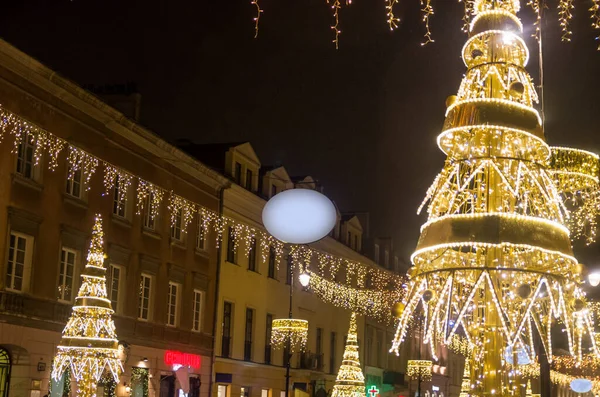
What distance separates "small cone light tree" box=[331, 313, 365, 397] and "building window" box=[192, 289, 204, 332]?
23.6 feet

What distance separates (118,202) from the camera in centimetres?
2741

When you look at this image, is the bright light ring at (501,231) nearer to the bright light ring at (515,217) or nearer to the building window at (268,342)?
the bright light ring at (515,217)

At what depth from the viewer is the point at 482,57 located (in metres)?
9.71

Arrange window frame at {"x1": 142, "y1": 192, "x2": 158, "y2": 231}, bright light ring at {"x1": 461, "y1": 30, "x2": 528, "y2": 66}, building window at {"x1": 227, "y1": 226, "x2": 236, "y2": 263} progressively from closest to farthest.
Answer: bright light ring at {"x1": 461, "y1": 30, "x2": 528, "y2": 66} → window frame at {"x1": 142, "y1": 192, "x2": 158, "y2": 231} → building window at {"x1": 227, "y1": 226, "x2": 236, "y2": 263}

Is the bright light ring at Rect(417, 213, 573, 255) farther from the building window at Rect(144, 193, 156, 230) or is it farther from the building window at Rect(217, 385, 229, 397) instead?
the building window at Rect(217, 385, 229, 397)

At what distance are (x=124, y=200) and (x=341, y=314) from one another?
22550 mm

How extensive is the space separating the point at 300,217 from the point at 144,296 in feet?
51.9

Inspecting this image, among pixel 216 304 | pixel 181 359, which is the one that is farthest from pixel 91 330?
pixel 216 304

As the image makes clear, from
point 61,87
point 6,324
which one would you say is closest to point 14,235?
point 6,324

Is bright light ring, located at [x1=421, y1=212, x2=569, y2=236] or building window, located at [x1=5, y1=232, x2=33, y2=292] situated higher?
building window, located at [x1=5, y1=232, x2=33, y2=292]

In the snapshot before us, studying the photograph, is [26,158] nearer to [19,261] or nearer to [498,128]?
[19,261]

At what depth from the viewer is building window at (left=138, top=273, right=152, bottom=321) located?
2841 cm

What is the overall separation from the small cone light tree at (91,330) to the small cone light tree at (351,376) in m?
9.85

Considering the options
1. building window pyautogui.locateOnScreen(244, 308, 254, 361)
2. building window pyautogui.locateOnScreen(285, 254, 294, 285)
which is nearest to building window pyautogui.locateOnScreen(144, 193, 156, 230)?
building window pyautogui.locateOnScreen(244, 308, 254, 361)
